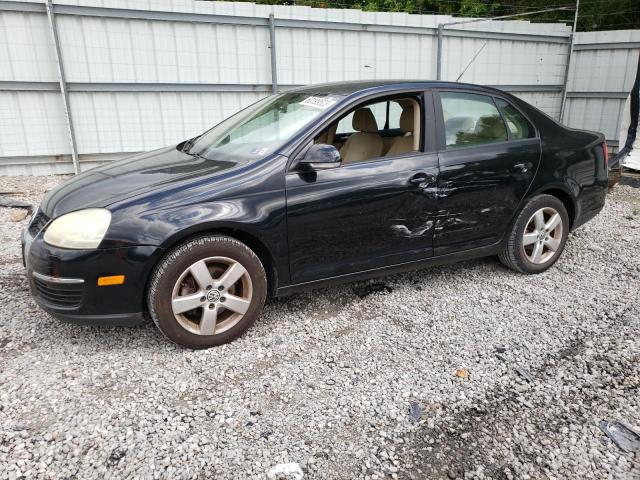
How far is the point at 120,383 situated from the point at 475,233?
264cm

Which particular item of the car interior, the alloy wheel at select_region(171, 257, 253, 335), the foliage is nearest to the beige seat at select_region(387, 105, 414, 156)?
the car interior

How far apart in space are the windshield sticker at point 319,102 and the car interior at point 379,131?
18cm

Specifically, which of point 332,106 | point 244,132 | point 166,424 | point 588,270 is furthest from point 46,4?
point 588,270

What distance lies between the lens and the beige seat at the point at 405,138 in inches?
139

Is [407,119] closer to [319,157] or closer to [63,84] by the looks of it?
[319,157]

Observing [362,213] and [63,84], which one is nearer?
[362,213]

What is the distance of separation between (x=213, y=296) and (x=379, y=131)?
6.38ft

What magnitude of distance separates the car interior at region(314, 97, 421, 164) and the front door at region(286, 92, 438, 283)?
Answer: 0.05 metres

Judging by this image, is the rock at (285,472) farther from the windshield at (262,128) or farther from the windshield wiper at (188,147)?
the windshield wiper at (188,147)

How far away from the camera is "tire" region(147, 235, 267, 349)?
2785 mm

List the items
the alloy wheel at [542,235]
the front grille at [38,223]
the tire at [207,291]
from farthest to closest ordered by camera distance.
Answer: the alloy wheel at [542,235], the front grille at [38,223], the tire at [207,291]

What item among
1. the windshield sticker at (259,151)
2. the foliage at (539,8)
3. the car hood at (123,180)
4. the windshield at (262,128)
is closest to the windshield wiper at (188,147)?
the windshield at (262,128)

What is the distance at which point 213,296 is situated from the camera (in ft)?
9.55

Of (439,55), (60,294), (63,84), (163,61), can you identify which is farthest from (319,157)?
(439,55)
